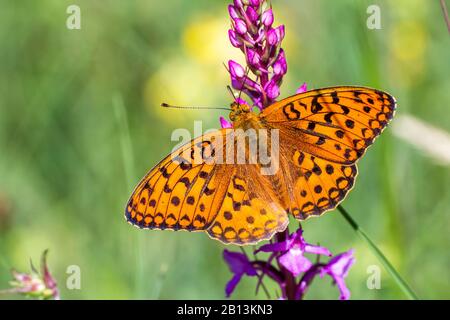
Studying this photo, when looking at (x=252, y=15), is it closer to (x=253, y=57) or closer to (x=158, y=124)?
(x=253, y=57)

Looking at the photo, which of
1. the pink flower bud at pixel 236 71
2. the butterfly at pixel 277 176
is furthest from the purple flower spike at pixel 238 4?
the butterfly at pixel 277 176

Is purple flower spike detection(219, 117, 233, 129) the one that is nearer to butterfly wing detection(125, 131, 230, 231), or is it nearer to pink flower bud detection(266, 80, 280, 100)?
butterfly wing detection(125, 131, 230, 231)

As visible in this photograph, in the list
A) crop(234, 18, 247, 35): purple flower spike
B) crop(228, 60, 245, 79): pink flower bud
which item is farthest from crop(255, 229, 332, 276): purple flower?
crop(234, 18, 247, 35): purple flower spike

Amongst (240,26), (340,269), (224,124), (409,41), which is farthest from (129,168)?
(409,41)

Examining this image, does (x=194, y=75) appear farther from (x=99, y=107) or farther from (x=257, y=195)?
(x=257, y=195)

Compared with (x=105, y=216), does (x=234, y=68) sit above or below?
above

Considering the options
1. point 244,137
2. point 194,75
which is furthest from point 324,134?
point 194,75

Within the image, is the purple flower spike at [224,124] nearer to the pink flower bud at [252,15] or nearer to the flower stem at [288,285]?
the pink flower bud at [252,15]
